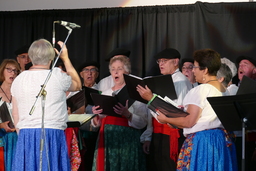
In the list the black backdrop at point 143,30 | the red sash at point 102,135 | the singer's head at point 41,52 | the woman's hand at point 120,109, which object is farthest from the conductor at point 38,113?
the black backdrop at point 143,30

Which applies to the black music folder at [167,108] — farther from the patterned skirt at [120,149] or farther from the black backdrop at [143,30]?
the black backdrop at [143,30]

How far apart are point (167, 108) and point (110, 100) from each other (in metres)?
0.90

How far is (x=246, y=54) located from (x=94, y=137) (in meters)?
2.22

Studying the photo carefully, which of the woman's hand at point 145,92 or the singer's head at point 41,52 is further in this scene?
the woman's hand at point 145,92

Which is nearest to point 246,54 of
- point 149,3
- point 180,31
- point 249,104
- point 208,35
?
→ point 208,35

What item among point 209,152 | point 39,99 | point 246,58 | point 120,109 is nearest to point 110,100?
point 120,109

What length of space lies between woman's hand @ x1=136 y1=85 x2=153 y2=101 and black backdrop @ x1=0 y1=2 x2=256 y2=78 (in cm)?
185

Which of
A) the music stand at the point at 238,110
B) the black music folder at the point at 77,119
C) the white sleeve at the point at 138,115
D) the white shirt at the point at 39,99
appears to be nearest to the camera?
the music stand at the point at 238,110

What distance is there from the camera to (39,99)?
11.7 ft

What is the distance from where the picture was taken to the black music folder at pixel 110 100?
4457 mm

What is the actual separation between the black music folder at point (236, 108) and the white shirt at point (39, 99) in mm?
1182

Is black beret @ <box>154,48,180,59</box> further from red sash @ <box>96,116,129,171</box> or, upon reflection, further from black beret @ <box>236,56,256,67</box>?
red sash @ <box>96,116,129,171</box>

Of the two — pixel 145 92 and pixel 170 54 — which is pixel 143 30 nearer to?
pixel 170 54

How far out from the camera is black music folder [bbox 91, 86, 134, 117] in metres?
4.46
